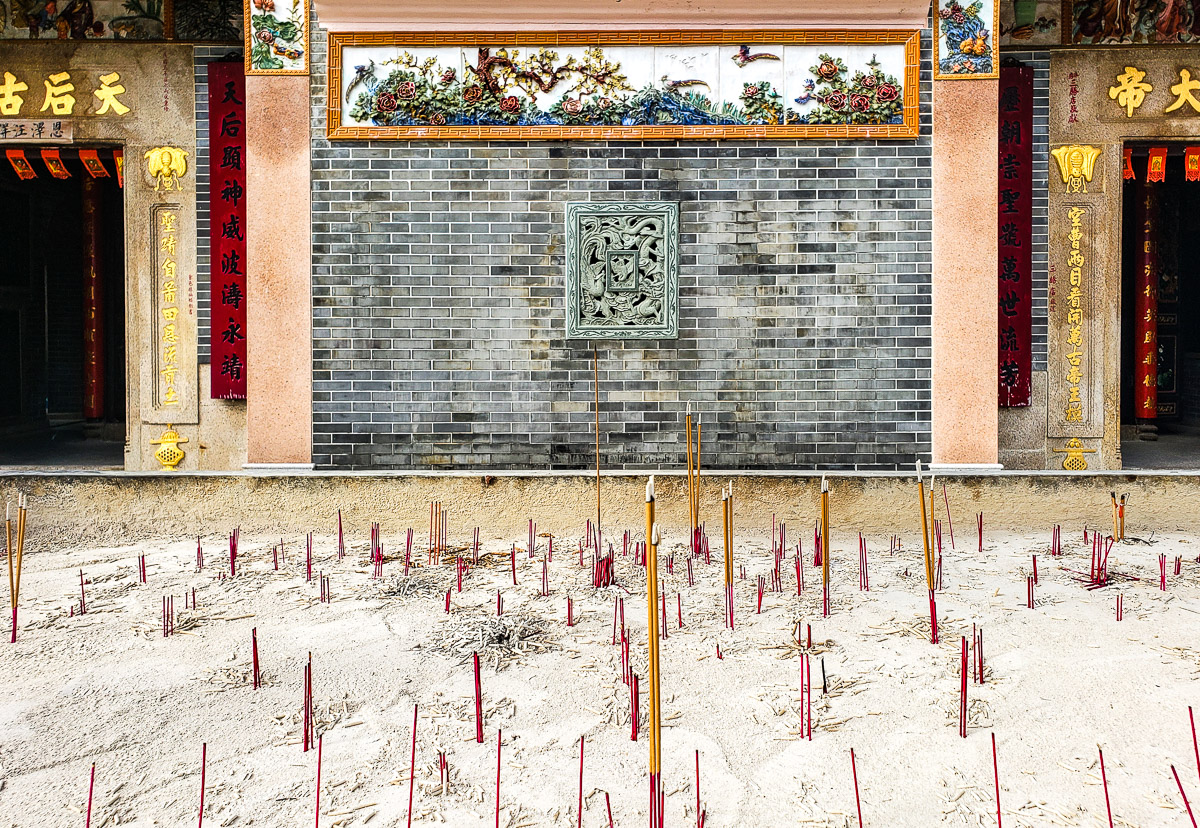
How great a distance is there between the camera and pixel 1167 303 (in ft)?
33.5

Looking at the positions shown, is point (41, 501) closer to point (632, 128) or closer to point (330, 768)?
point (330, 768)

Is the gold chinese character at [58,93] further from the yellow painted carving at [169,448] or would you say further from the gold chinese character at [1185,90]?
the gold chinese character at [1185,90]

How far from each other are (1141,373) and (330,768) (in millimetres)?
9104

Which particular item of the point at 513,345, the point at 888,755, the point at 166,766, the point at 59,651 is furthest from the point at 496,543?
the point at 888,755

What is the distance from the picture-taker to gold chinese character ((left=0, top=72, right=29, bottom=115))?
23.5ft

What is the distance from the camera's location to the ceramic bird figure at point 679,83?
239 inches

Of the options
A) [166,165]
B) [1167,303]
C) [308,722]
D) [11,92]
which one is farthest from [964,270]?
[11,92]

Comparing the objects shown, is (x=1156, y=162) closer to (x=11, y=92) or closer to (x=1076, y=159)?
(x=1076, y=159)

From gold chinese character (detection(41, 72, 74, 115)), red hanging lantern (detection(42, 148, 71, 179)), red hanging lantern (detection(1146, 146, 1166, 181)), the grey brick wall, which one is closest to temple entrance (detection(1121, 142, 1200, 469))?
red hanging lantern (detection(1146, 146, 1166, 181))

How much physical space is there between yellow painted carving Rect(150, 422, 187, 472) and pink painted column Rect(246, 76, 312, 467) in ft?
4.86

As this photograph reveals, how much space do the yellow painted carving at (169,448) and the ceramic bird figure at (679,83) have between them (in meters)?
5.35

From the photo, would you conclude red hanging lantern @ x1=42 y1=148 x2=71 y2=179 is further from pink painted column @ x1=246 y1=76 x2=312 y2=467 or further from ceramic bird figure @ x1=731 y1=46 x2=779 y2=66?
ceramic bird figure @ x1=731 y1=46 x2=779 y2=66

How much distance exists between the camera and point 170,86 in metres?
7.21

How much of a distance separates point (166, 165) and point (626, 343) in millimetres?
4721
